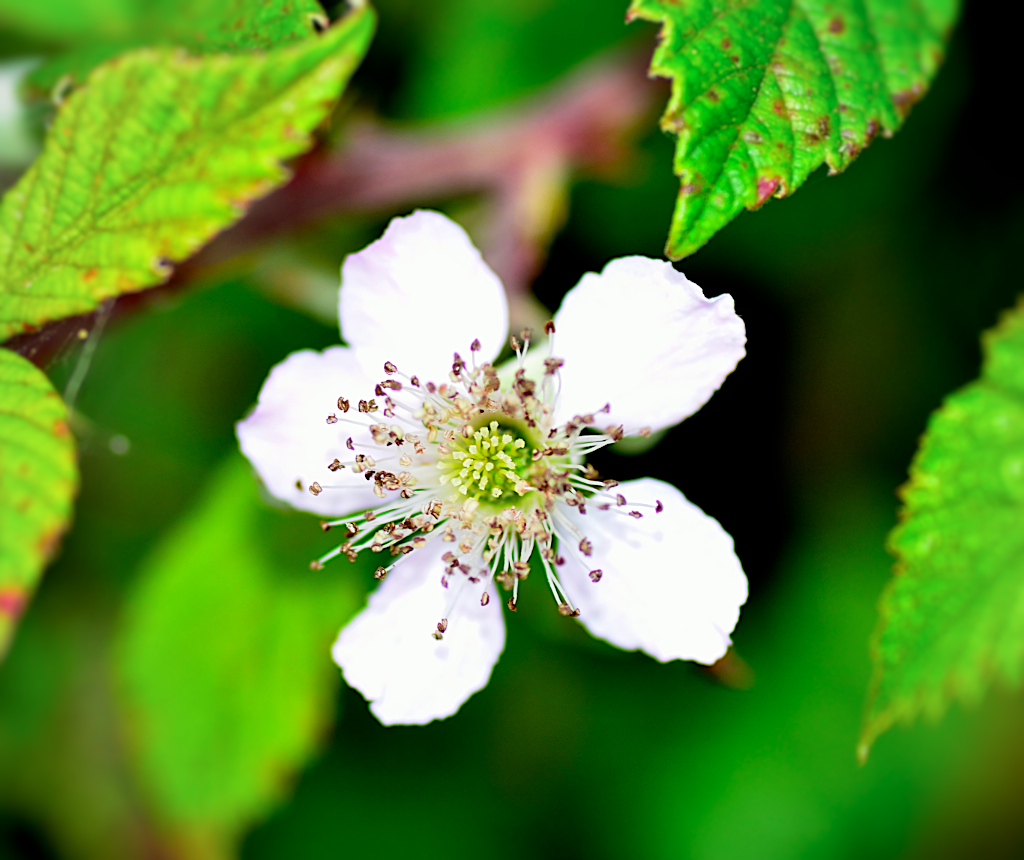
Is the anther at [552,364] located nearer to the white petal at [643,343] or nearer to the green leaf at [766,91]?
the white petal at [643,343]

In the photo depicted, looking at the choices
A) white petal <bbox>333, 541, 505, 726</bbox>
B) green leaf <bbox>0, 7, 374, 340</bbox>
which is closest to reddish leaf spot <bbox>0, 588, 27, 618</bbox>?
Result: green leaf <bbox>0, 7, 374, 340</bbox>

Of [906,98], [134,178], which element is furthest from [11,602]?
[906,98]

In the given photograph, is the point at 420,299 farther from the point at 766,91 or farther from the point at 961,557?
the point at 961,557

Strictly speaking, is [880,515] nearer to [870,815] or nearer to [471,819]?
[870,815]

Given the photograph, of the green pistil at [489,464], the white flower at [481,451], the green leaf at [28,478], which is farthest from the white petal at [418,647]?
the green leaf at [28,478]

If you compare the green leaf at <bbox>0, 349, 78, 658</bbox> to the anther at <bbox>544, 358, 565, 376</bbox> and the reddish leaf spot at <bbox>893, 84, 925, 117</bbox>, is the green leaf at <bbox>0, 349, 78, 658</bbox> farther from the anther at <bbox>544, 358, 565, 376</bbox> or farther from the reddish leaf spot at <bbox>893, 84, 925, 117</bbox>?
the reddish leaf spot at <bbox>893, 84, 925, 117</bbox>

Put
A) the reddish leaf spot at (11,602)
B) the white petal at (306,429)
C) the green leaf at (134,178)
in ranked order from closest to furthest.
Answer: the reddish leaf spot at (11,602), the green leaf at (134,178), the white petal at (306,429)

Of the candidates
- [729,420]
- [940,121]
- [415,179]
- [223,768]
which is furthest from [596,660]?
[940,121]
